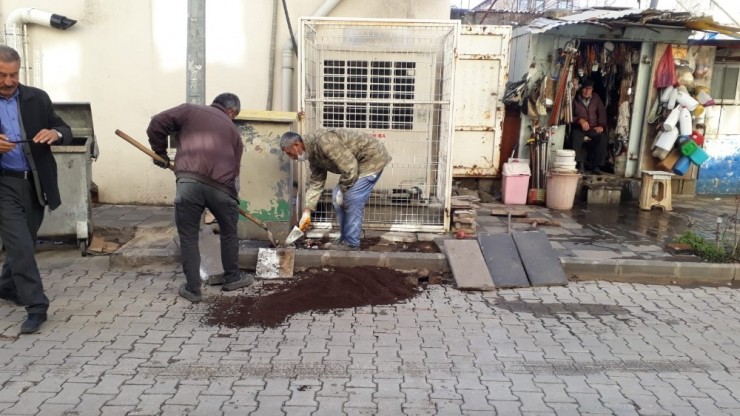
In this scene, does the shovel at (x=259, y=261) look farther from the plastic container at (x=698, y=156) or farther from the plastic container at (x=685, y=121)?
the plastic container at (x=698, y=156)

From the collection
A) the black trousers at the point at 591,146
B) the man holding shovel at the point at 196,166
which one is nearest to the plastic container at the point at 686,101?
the black trousers at the point at 591,146

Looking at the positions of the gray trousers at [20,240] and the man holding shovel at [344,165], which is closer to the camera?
the gray trousers at [20,240]

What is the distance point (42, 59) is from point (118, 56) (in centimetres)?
106

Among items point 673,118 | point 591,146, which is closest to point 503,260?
point 591,146

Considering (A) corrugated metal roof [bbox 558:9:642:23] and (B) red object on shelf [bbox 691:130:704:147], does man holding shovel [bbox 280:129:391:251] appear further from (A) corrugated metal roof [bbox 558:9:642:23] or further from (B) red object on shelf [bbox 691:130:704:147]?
(B) red object on shelf [bbox 691:130:704:147]

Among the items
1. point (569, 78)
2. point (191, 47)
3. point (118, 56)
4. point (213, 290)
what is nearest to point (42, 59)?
point (118, 56)

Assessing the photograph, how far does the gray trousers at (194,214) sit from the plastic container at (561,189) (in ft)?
18.2

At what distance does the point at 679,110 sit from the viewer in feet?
29.7

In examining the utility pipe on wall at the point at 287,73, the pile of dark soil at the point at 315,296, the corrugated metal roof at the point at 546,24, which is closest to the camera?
the pile of dark soil at the point at 315,296

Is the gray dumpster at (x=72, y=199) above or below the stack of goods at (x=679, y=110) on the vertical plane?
below

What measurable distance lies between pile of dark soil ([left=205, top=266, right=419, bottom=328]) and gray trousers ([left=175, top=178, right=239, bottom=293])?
41 centimetres

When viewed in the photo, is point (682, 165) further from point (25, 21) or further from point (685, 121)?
point (25, 21)

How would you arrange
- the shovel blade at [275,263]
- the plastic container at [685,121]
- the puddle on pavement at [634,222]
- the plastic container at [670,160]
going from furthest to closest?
the plastic container at [670,160] < the plastic container at [685,121] < the puddle on pavement at [634,222] < the shovel blade at [275,263]

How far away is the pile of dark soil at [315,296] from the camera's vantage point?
465cm
